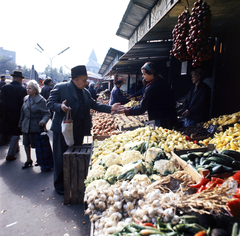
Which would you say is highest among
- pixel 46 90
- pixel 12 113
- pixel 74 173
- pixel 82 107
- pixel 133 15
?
pixel 133 15

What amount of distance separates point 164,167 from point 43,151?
3.50 meters

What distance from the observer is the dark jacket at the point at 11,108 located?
17.4 ft

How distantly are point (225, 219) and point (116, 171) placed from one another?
3.71 ft

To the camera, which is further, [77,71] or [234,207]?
[77,71]

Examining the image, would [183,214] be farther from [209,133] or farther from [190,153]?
[209,133]

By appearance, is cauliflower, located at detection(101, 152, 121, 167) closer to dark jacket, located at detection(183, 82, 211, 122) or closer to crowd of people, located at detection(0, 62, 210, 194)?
crowd of people, located at detection(0, 62, 210, 194)

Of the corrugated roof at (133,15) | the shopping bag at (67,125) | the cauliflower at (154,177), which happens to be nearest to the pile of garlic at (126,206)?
the cauliflower at (154,177)

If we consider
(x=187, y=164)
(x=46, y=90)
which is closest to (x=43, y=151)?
(x=187, y=164)

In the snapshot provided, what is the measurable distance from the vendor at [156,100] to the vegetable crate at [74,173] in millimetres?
1288

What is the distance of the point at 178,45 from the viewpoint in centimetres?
282

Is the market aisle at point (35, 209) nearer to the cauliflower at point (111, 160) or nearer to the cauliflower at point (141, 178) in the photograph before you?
the cauliflower at point (111, 160)

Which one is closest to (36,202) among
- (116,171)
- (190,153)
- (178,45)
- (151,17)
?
(116,171)

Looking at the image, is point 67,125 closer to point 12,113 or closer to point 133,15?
point 12,113

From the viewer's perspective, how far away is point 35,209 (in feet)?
11.0
